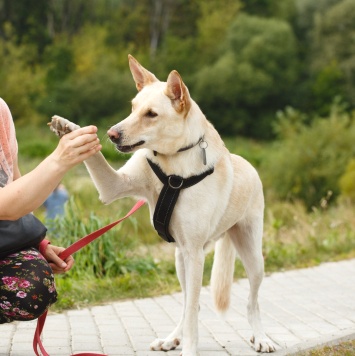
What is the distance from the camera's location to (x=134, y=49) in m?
55.2

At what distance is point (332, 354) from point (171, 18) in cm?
5630

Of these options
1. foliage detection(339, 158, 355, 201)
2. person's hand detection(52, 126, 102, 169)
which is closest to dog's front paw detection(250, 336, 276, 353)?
person's hand detection(52, 126, 102, 169)

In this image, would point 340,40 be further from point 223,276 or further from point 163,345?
point 163,345

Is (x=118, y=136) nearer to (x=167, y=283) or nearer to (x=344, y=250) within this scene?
(x=167, y=283)

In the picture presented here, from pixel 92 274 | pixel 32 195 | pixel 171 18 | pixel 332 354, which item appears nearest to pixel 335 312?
pixel 332 354

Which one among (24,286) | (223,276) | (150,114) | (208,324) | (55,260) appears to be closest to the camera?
(24,286)

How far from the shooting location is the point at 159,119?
3795 mm

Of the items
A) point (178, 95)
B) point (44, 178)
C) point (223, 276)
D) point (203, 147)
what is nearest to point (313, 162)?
point (223, 276)

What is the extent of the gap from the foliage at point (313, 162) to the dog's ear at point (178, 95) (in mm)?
17771

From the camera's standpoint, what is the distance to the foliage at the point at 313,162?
71.9ft

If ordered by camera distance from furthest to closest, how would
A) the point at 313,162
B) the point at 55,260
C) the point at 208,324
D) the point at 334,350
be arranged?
the point at 313,162 < the point at 208,324 < the point at 334,350 < the point at 55,260

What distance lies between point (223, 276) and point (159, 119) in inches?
54.5

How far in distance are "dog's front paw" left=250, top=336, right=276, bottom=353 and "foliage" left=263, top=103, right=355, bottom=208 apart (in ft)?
55.5

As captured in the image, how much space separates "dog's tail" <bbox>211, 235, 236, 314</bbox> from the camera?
4.71m
